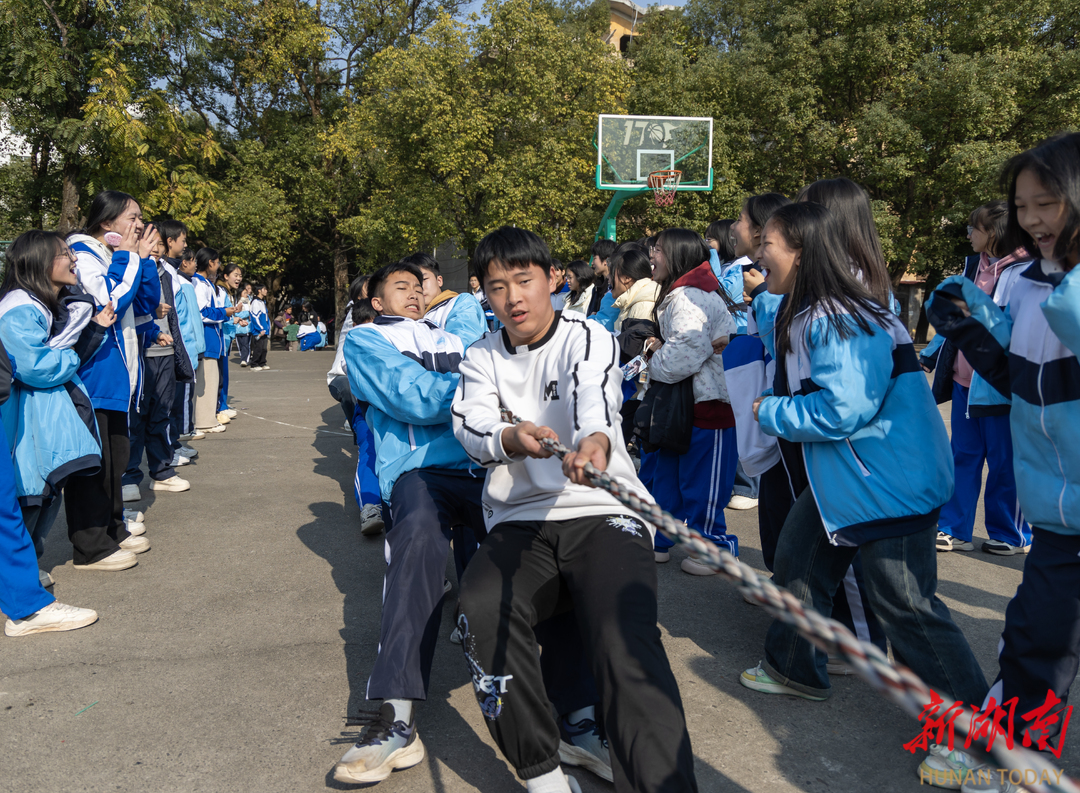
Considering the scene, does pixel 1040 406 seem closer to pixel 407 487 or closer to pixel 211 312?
pixel 407 487

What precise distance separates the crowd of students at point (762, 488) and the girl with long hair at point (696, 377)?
74 cm

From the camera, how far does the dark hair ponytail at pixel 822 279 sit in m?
2.61

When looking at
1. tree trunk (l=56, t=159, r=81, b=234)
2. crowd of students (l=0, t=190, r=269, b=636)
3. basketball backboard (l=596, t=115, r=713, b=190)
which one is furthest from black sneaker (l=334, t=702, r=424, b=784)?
basketball backboard (l=596, t=115, r=713, b=190)

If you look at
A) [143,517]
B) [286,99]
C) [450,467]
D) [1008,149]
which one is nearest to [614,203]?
[1008,149]

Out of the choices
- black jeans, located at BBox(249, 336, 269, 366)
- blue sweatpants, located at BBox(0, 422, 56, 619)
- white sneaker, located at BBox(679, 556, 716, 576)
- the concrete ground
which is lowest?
the concrete ground

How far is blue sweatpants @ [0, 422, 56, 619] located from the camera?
3418mm

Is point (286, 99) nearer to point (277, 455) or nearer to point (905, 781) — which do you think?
point (277, 455)

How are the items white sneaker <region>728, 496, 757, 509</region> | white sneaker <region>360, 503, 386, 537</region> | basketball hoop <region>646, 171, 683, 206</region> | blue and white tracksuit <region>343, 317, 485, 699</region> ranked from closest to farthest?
blue and white tracksuit <region>343, 317, 485, 699</region>
white sneaker <region>360, 503, 386, 537</region>
white sneaker <region>728, 496, 757, 509</region>
basketball hoop <region>646, 171, 683, 206</region>

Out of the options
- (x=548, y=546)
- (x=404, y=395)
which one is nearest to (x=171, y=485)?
(x=404, y=395)

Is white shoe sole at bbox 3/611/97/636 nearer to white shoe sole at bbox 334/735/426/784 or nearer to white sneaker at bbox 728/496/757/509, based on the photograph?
white shoe sole at bbox 334/735/426/784

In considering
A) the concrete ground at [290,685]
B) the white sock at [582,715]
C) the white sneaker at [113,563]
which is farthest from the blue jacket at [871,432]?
the white sneaker at [113,563]

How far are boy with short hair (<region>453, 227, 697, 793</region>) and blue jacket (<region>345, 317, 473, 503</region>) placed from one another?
53cm

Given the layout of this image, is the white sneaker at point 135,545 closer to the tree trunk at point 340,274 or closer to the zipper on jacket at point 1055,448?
the zipper on jacket at point 1055,448

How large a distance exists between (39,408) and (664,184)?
14.5m
